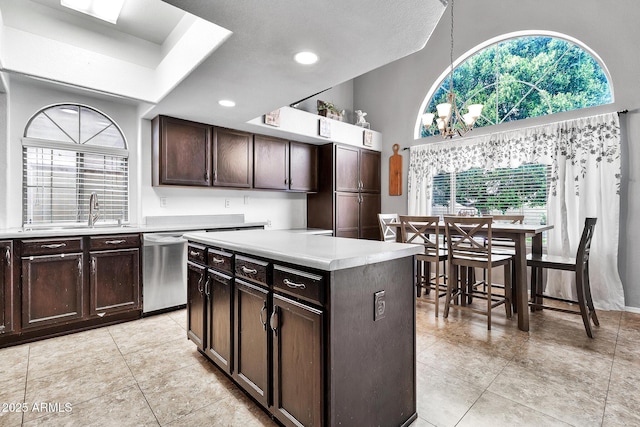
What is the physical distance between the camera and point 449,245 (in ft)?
10.0

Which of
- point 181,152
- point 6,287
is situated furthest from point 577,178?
point 6,287

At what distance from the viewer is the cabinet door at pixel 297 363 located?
1281 millimetres

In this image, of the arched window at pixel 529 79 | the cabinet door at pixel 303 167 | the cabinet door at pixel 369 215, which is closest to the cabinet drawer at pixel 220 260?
the cabinet door at pixel 303 167

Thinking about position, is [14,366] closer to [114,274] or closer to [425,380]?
[114,274]

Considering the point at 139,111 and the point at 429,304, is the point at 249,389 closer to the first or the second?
the point at 429,304

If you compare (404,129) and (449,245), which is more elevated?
(404,129)

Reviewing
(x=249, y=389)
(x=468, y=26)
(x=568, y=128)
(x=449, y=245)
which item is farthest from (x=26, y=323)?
(x=468, y=26)

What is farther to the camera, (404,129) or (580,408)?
(404,129)

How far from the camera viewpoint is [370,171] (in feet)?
17.6

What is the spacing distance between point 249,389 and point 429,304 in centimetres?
253

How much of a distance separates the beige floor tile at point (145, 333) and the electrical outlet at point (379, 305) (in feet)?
6.72

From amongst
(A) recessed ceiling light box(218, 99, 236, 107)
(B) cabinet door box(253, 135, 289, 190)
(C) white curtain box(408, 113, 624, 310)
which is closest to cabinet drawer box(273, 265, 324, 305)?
(A) recessed ceiling light box(218, 99, 236, 107)

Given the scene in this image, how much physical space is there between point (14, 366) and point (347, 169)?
165 inches

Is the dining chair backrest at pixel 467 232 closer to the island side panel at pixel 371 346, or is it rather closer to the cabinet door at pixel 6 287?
the island side panel at pixel 371 346
